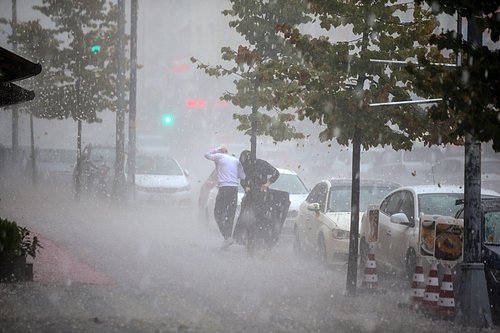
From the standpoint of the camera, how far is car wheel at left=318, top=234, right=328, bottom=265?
569 inches

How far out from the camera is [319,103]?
11.2m

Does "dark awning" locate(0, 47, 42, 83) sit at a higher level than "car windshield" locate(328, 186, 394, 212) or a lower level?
higher

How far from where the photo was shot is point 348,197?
51.3ft

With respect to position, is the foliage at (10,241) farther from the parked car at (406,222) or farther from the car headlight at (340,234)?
the car headlight at (340,234)

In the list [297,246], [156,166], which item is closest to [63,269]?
[297,246]

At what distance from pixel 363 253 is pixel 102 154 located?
1718cm

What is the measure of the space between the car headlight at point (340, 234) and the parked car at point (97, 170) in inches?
552

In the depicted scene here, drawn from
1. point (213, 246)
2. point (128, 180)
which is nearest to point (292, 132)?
point (213, 246)

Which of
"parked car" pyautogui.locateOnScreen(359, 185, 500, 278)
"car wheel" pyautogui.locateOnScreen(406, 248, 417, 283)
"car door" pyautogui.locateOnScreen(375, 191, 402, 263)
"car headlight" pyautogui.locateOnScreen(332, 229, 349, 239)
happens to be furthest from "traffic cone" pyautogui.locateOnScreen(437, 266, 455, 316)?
"car headlight" pyautogui.locateOnScreen(332, 229, 349, 239)

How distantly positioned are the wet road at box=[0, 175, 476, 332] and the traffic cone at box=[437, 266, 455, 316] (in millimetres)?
225

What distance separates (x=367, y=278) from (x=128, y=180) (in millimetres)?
14435

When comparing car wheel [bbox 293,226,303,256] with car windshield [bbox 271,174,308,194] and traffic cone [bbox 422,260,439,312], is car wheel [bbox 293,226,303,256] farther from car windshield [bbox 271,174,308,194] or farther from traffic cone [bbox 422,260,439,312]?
traffic cone [bbox 422,260,439,312]

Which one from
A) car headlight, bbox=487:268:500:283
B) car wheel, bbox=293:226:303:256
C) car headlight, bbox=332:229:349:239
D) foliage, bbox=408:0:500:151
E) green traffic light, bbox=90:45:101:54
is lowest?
car wheel, bbox=293:226:303:256

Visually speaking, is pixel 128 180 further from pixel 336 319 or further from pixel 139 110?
pixel 139 110
